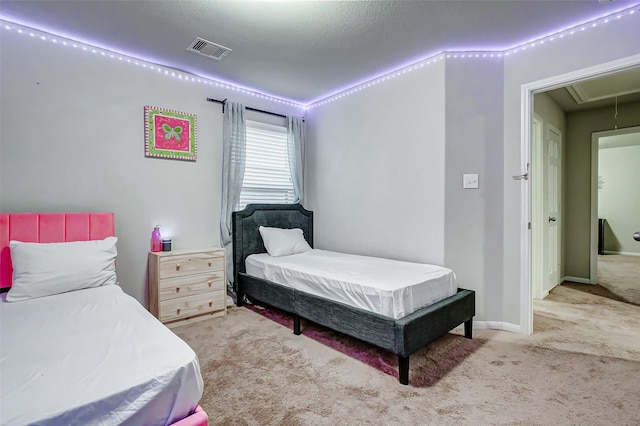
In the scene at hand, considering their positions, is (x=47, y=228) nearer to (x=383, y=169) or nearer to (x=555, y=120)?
(x=383, y=169)

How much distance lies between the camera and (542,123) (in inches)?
151

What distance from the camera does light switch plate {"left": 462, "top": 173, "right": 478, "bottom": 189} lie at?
289 cm

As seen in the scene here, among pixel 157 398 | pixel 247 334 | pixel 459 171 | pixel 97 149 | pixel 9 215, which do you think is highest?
pixel 97 149

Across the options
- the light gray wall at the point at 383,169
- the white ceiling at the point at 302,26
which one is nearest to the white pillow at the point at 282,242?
the light gray wall at the point at 383,169

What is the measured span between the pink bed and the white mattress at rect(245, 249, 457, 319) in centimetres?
146

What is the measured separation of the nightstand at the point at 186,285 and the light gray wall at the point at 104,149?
0.34m

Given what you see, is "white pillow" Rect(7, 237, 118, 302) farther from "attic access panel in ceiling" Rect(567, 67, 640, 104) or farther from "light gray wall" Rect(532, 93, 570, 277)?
"attic access panel in ceiling" Rect(567, 67, 640, 104)

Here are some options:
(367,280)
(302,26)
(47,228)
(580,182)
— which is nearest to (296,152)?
(302,26)

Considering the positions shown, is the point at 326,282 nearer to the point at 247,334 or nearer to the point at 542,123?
the point at 247,334

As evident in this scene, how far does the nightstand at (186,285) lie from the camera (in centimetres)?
285

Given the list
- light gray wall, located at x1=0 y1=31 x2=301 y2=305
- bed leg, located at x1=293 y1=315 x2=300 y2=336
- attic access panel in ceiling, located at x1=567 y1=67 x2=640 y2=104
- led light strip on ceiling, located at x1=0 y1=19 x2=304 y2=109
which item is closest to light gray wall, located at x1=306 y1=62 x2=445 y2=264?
led light strip on ceiling, located at x1=0 y1=19 x2=304 y2=109

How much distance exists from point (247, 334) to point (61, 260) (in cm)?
150

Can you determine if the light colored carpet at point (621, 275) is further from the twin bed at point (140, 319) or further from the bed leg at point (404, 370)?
the bed leg at point (404, 370)

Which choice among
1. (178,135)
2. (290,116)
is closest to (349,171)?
(290,116)
